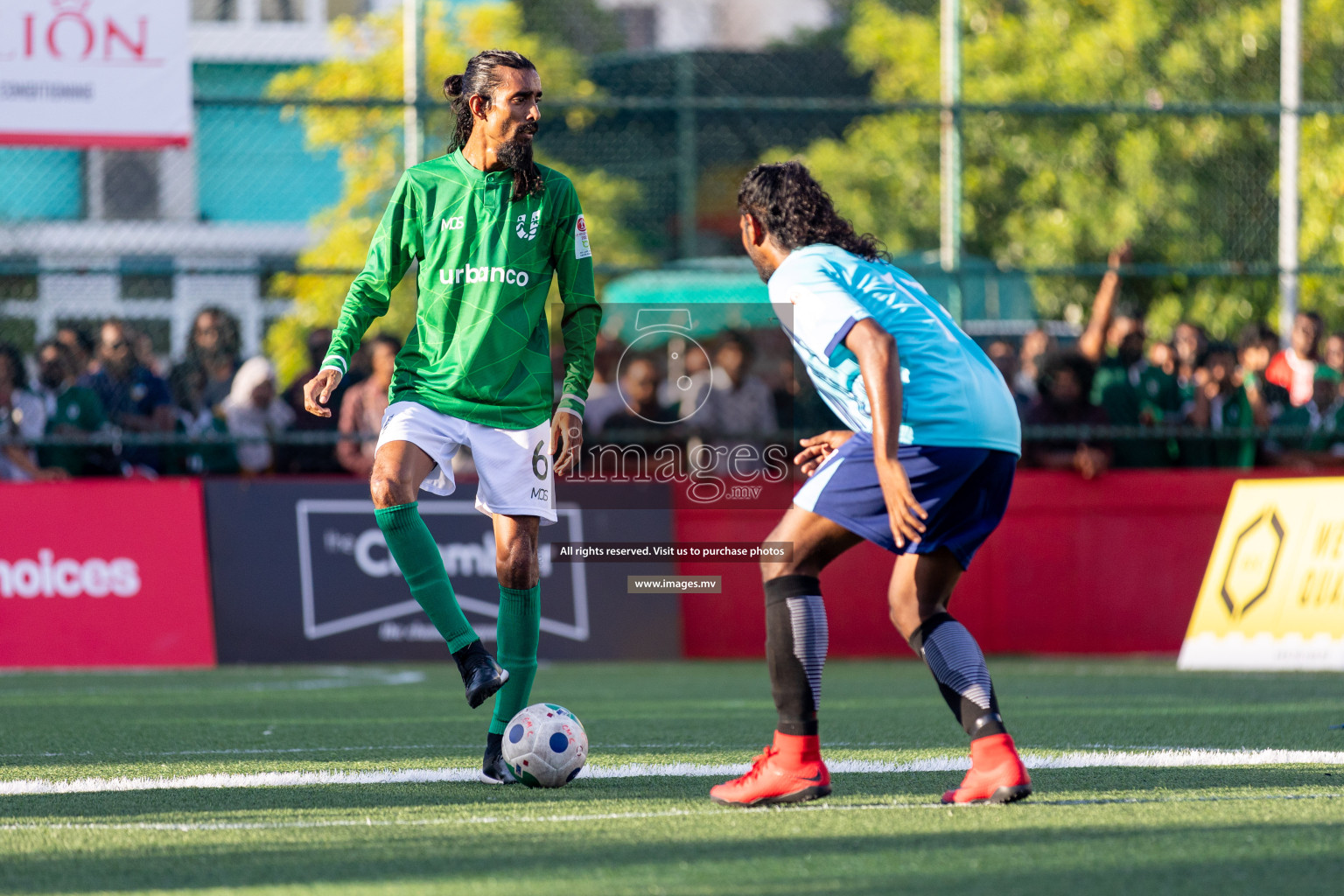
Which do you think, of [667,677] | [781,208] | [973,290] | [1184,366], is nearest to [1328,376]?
[1184,366]

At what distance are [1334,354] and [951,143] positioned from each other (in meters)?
3.04

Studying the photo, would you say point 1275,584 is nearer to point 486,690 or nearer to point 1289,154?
point 1289,154

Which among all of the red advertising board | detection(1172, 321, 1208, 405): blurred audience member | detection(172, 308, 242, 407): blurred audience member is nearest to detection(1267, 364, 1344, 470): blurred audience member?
the red advertising board

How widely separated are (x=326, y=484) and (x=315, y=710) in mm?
3333

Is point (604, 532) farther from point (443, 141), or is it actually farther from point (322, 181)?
point (322, 181)

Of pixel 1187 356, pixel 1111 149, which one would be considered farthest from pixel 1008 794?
pixel 1111 149

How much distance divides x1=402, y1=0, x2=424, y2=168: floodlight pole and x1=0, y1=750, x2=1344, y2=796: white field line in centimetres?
651

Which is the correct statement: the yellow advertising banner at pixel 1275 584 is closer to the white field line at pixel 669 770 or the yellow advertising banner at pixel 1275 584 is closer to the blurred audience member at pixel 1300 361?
the blurred audience member at pixel 1300 361

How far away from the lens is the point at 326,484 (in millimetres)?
10719

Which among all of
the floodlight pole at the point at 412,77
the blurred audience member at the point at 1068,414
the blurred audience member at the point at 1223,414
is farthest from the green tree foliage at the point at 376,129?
the blurred audience member at the point at 1223,414

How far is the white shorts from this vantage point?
5.08 meters

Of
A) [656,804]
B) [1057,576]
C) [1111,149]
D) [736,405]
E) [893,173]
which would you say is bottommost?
[1057,576]

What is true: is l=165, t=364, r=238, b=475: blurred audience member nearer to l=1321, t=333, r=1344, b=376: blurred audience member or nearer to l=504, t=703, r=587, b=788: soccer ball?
l=504, t=703, r=587, b=788: soccer ball

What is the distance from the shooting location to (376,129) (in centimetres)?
1341
